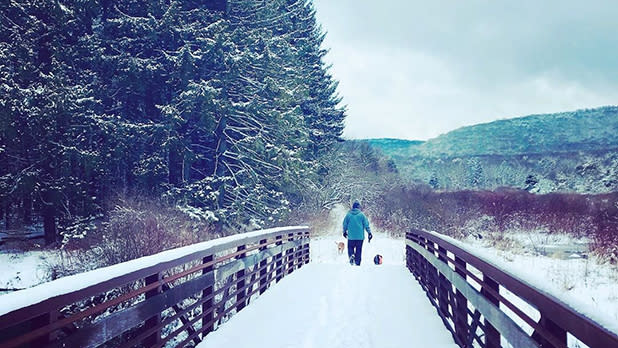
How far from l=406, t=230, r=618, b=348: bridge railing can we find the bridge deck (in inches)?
16.0

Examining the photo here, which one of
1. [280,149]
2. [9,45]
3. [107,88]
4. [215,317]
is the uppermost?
[9,45]

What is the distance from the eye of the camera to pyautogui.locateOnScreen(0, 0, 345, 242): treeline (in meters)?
16.7

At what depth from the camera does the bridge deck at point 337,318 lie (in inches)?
201

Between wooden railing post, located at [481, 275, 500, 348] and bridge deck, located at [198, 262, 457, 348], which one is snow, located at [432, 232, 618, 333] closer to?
wooden railing post, located at [481, 275, 500, 348]

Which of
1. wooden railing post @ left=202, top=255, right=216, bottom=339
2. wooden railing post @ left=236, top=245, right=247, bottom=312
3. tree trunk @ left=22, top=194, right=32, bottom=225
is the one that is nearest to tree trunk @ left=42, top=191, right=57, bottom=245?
tree trunk @ left=22, top=194, right=32, bottom=225

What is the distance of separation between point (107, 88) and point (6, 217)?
7.97m

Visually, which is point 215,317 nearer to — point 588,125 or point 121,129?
point 121,129

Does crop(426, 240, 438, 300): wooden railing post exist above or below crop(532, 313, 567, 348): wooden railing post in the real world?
below

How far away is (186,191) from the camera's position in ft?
55.8

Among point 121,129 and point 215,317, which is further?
point 121,129

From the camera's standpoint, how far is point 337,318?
6.11 metres

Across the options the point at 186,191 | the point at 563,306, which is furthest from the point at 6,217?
the point at 563,306

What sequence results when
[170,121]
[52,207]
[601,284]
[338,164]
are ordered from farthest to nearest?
[338,164] → [52,207] → [170,121] → [601,284]

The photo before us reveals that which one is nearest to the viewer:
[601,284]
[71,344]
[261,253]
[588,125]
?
[71,344]
